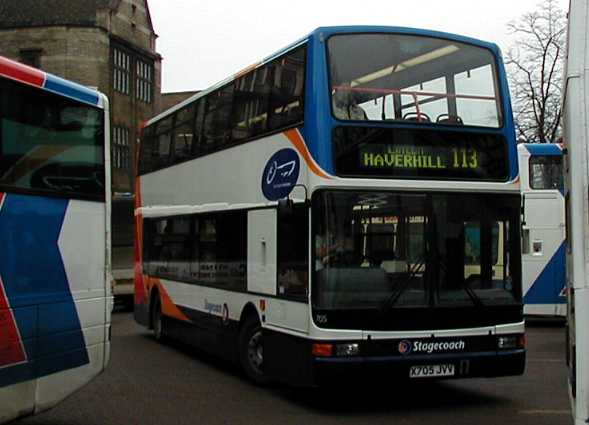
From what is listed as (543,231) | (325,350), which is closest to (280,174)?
(325,350)

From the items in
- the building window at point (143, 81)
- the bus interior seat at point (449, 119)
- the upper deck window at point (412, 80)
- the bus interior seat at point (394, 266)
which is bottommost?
the bus interior seat at point (394, 266)

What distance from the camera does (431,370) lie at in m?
9.82

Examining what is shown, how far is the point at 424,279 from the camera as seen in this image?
32.3 ft

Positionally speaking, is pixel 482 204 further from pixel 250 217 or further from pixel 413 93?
pixel 250 217

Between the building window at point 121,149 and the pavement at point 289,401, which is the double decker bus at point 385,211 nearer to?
the pavement at point 289,401

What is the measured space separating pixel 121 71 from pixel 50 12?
5181 millimetres

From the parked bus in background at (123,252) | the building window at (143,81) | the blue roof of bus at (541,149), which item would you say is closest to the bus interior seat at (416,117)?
the blue roof of bus at (541,149)

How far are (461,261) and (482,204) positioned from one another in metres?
0.72

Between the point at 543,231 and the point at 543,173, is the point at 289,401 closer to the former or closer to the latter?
the point at 543,231

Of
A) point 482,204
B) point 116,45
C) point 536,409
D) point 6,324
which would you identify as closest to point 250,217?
point 482,204

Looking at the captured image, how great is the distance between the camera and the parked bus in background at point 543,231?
1995 centimetres

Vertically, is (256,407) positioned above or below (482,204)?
below

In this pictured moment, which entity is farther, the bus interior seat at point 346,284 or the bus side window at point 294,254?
the bus side window at point 294,254

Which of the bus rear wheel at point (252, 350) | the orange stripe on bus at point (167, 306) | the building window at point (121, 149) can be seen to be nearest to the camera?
the bus rear wheel at point (252, 350)
